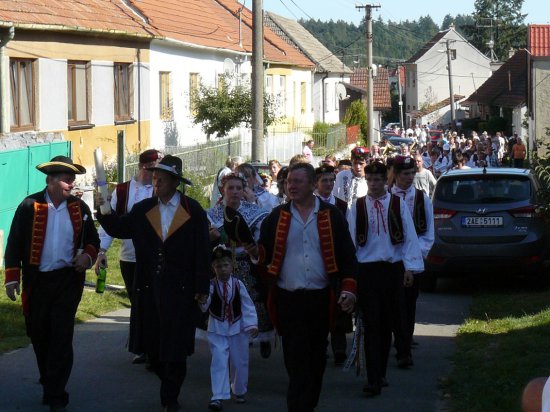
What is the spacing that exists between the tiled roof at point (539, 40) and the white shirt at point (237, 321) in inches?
1278

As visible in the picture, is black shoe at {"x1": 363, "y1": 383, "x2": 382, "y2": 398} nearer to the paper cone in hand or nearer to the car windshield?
the paper cone in hand

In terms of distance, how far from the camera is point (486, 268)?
45.2 feet

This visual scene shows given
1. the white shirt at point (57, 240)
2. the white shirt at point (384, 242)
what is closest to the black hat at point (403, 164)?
the white shirt at point (384, 242)

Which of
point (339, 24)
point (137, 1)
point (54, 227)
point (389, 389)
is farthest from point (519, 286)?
point (339, 24)

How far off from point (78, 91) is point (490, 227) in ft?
40.4

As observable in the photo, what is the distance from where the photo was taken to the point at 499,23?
4641 inches

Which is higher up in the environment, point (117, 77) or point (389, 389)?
point (117, 77)

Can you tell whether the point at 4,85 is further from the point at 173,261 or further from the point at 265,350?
the point at 173,261

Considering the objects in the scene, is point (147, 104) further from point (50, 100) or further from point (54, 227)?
point (54, 227)

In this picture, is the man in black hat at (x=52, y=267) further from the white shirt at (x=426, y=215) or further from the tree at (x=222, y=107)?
the tree at (x=222, y=107)

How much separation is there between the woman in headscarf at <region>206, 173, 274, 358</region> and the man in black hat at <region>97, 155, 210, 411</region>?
2.70 feet

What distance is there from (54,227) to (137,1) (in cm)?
2240

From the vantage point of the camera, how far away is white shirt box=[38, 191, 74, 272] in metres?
7.53

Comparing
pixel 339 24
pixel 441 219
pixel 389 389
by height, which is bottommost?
pixel 389 389
